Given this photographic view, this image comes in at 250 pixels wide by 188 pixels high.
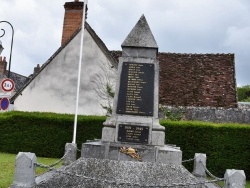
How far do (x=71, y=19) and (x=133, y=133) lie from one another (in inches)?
552

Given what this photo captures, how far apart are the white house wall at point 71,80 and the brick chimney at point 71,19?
5.86 ft

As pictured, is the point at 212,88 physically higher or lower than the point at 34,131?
higher

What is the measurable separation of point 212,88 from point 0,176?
45.1 feet

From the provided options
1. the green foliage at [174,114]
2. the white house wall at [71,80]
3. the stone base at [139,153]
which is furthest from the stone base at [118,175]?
the white house wall at [71,80]

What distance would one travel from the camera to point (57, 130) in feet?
55.1

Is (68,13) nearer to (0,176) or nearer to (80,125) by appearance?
(80,125)

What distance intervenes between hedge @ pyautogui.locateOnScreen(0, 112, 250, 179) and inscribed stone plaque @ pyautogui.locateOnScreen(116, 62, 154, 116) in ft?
20.8

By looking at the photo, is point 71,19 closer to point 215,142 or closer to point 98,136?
point 98,136

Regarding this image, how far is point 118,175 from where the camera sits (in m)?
8.08

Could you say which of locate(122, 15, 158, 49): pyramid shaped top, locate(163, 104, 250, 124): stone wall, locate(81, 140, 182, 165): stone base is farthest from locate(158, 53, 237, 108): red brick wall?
locate(81, 140, 182, 165): stone base

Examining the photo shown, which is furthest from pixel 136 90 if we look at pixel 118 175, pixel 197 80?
pixel 197 80

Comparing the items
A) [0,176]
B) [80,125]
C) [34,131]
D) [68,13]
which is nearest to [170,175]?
[0,176]

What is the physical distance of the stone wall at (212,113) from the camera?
19516mm

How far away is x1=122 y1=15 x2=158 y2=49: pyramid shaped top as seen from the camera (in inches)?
387
